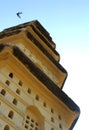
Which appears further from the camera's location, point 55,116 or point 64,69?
point 64,69

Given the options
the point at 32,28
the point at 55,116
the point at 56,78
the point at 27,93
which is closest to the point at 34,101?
the point at 27,93

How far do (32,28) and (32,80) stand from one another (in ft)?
26.1

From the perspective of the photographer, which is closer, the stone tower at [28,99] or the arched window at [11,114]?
the arched window at [11,114]

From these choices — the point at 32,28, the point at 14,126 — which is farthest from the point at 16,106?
the point at 32,28

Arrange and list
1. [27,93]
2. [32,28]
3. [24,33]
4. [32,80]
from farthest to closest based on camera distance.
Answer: [32,28] < [24,33] < [32,80] < [27,93]

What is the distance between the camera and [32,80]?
12203mm

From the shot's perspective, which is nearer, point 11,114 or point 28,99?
point 11,114

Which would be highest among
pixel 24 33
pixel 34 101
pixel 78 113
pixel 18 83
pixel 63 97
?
pixel 24 33

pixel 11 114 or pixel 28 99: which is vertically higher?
pixel 11 114

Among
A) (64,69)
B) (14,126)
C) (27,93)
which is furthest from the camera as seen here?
(64,69)

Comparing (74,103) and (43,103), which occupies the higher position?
(43,103)

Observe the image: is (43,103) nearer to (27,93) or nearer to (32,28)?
(27,93)

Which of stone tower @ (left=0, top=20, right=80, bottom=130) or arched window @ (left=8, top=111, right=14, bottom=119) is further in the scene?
stone tower @ (left=0, top=20, right=80, bottom=130)

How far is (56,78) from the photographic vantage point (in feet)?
53.9
